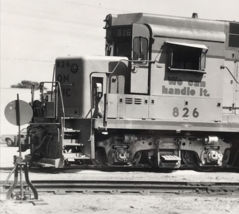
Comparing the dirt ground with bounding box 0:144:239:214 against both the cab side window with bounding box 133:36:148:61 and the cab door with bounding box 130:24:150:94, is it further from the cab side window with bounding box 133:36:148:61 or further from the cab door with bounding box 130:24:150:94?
the cab side window with bounding box 133:36:148:61

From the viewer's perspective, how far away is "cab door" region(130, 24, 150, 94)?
10742 mm

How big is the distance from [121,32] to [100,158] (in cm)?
339

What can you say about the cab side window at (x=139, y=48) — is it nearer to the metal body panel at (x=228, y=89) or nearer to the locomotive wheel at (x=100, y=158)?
the metal body panel at (x=228, y=89)

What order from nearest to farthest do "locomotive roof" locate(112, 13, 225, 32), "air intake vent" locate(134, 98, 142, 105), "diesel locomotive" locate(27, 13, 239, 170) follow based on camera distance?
1. "diesel locomotive" locate(27, 13, 239, 170)
2. "air intake vent" locate(134, 98, 142, 105)
3. "locomotive roof" locate(112, 13, 225, 32)

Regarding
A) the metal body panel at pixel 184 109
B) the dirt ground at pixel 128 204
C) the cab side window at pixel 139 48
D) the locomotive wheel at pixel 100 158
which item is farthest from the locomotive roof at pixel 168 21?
the dirt ground at pixel 128 204

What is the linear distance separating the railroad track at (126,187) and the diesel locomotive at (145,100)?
4.14 feet

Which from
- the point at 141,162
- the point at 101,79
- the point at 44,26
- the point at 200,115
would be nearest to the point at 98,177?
the point at 141,162

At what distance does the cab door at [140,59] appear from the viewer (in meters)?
10.7

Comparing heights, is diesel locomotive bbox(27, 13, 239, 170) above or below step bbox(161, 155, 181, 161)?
above

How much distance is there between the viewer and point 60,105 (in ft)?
35.5

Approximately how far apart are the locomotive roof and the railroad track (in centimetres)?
428

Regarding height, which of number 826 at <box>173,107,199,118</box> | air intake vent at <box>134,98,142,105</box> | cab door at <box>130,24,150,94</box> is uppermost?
cab door at <box>130,24,150,94</box>

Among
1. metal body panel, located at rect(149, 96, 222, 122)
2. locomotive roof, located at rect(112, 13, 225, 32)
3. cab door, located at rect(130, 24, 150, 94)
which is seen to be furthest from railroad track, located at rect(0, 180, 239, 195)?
locomotive roof, located at rect(112, 13, 225, 32)

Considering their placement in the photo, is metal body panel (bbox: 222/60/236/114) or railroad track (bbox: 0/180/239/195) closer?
railroad track (bbox: 0/180/239/195)
